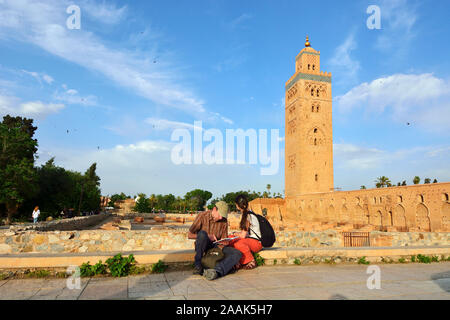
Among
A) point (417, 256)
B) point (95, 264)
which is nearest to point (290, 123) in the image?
point (417, 256)

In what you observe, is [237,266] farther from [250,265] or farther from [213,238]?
[213,238]

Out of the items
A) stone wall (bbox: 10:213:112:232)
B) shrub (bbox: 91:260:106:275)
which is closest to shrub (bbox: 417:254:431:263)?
shrub (bbox: 91:260:106:275)

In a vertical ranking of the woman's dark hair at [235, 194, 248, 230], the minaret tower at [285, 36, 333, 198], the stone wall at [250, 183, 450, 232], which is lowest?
the stone wall at [250, 183, 450, 232]

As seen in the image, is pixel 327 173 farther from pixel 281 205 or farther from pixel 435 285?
pixel 435 285

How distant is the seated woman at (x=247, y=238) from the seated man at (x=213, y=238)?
0.82ft

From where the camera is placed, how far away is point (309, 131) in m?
48.0

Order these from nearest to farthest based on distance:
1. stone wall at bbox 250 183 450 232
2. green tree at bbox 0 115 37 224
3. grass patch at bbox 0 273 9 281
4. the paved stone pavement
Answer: the paved stone pavement, grass patch at bbox 0 273 9 281, green tree at bbox 0 115 37 224, stone wall at bbox 250 183 450 232

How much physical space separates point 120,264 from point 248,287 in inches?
81.4

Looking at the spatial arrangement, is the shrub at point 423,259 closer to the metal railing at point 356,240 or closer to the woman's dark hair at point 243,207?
the metal railing at point 356,240

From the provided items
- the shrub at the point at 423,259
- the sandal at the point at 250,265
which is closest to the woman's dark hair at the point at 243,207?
the sandal at the point at 250,265

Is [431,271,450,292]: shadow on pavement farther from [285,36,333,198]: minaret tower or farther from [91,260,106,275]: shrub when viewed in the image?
[285,36,333,198]: minaret tower

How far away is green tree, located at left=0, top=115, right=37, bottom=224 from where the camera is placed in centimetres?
2138

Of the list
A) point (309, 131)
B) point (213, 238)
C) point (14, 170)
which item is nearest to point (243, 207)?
point (213, 238)

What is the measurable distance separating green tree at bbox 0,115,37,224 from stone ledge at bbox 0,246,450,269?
67.5ft
